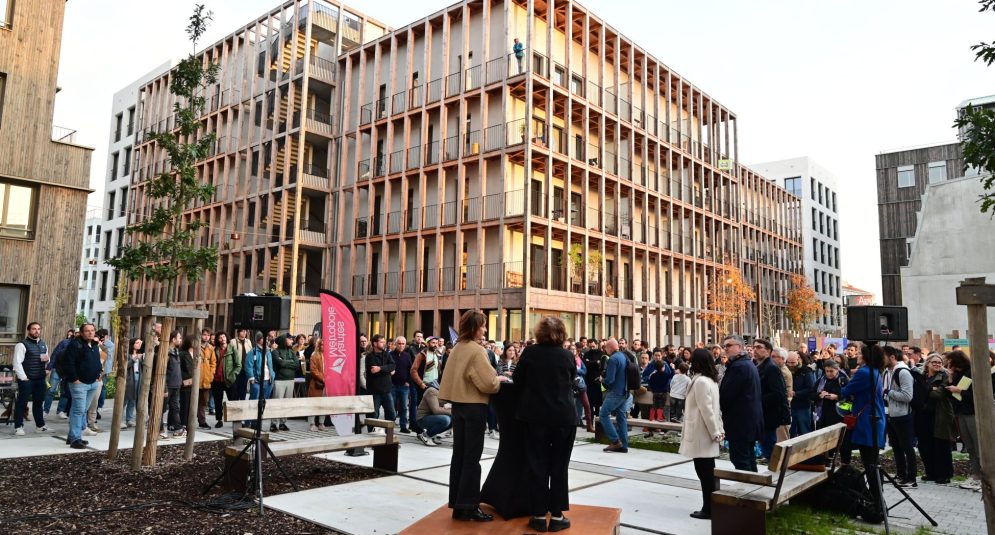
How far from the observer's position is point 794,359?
11516 millimetres

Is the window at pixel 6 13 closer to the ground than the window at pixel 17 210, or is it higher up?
higher up

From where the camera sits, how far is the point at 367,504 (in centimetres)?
718

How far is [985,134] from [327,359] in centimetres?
961

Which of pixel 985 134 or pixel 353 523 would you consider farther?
pixel 985 134

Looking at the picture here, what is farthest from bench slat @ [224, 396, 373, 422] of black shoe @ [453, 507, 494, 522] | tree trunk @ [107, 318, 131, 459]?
black shoe @ [453, 507, 494, 522]

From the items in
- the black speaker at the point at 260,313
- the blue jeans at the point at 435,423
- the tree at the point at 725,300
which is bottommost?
the blue jeans at the point at 435,423

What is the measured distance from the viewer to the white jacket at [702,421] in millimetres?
6891

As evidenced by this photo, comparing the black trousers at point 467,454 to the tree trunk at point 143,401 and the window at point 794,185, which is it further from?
the window at point 794,185

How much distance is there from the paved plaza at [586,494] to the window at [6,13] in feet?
46.2

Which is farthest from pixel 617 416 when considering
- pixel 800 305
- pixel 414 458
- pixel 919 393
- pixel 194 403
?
pixel 800 305

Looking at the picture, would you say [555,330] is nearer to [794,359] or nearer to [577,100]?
[794,359]

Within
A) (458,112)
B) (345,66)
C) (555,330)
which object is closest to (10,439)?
(555,330)

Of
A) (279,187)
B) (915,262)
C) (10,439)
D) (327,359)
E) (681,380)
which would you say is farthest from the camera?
(279,187)

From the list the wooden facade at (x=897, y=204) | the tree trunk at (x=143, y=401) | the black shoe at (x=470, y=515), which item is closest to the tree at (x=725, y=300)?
the wooden facade at (x=897, y=204)
